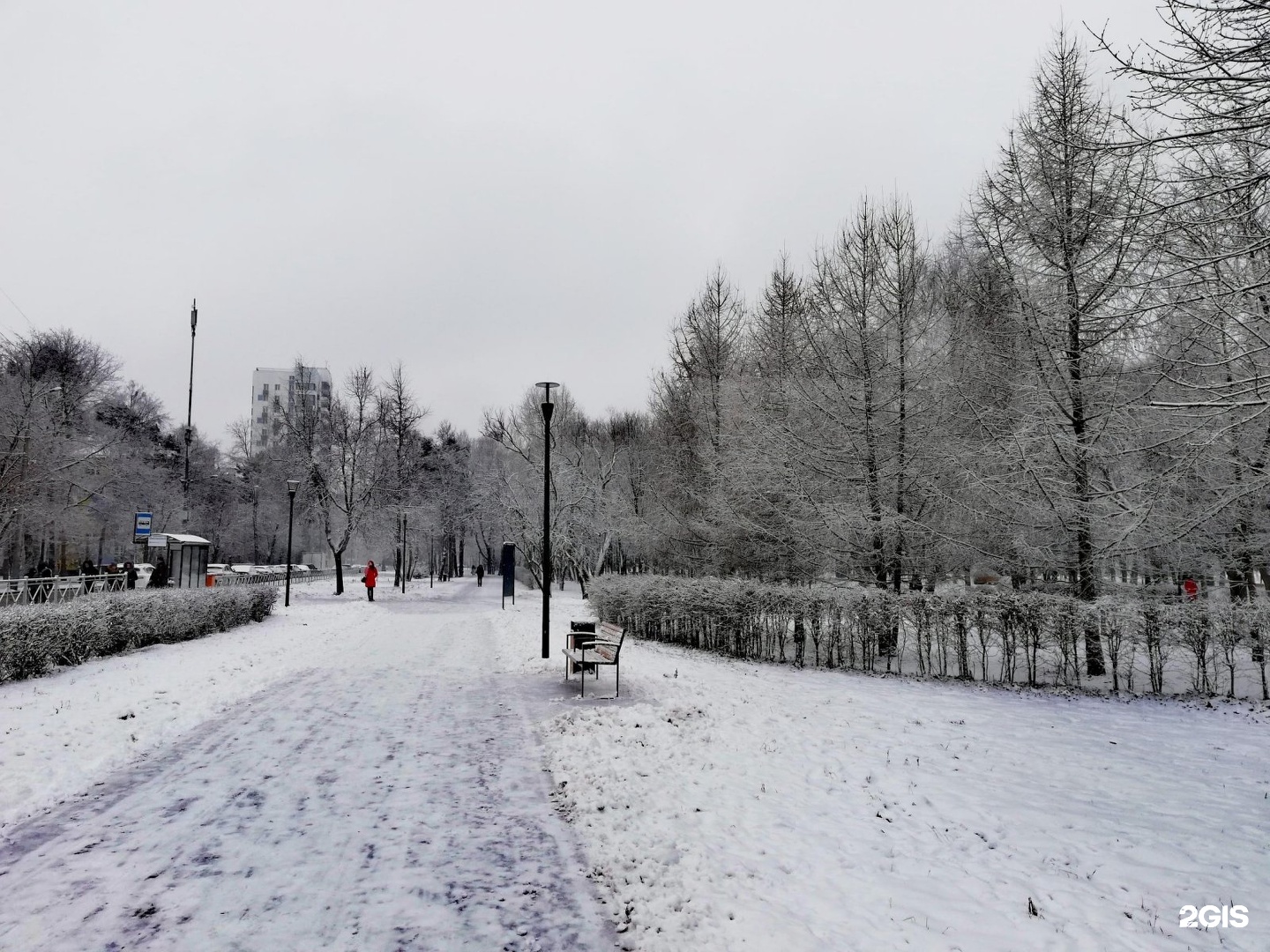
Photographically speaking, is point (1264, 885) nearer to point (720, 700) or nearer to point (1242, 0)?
point (720, 700)

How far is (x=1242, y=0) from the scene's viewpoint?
5094 millimetres

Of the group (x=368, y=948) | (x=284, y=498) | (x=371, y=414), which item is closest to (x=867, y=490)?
(x=368, y=948)

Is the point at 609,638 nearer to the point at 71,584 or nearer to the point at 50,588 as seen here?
the point at 50,588

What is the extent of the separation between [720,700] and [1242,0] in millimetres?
8607

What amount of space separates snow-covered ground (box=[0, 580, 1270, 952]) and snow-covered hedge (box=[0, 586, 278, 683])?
0.56 metres

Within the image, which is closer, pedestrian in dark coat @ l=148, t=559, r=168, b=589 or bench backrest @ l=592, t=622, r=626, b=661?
bench backrest @ l=592, t=622, r=626, b=661

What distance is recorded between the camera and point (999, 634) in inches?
442

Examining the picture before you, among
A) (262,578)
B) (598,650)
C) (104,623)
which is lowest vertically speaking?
(262,578)

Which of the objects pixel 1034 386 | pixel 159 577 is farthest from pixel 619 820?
pixel 159 577

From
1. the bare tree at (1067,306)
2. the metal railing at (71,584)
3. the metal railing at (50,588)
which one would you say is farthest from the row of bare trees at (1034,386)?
the metal railing at (50,588)

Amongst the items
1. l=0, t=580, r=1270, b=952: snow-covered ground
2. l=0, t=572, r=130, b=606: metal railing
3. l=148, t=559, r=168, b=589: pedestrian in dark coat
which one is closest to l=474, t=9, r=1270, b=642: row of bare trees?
l=0, t=580, r=1270, b=952: snow-covered ground

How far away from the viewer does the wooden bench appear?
9.79 metres

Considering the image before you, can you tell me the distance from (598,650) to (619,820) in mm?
5329

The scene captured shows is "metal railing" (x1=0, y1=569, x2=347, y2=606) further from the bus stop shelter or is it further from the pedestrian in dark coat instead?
the bus stop shelter
